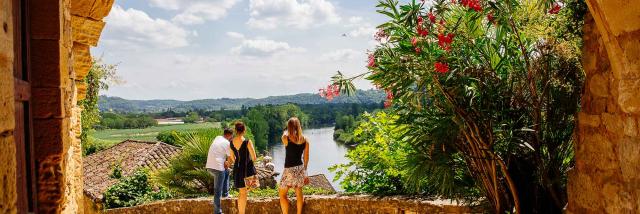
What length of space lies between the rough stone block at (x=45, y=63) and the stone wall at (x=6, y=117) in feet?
2.47

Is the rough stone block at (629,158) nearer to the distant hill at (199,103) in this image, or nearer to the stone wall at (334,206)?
the stone wall at (334,206)

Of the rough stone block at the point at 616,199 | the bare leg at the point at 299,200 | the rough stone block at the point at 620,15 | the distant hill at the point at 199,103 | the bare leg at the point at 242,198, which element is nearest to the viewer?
the rough stone block at the point at 620,15

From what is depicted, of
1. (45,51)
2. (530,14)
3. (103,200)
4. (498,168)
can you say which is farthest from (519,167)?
(103,200)

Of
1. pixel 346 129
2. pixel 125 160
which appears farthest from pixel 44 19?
pixel 125 160

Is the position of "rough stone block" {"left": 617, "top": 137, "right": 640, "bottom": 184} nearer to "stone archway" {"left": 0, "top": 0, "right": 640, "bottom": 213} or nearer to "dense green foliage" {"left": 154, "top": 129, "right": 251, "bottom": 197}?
"stone archway" {"left": 0, "top": 0, "right": 640, "bottom": 213}

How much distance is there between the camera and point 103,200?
32.6 feet

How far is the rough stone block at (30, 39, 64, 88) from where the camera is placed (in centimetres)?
252

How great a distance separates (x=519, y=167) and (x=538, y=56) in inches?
39.1

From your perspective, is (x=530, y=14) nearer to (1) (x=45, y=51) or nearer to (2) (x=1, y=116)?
(1) (x=45, y=51)

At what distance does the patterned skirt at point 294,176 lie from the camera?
19.2 feet

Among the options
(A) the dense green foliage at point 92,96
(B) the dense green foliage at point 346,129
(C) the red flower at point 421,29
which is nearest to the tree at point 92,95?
(A) the dense green foliage at point 92,96

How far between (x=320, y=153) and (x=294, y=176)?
6127 centimetres

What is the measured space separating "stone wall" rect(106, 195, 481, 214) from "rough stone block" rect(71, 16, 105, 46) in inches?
138

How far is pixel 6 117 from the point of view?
1.73 meters
